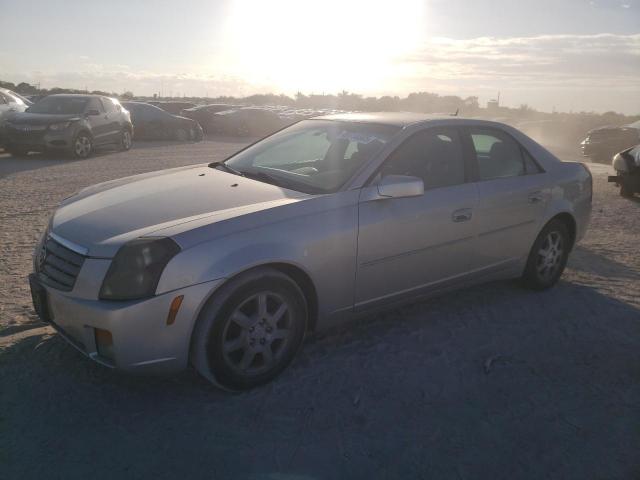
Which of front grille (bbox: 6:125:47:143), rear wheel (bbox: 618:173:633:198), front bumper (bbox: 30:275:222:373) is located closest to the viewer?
front bumper (bbox: 30:275:222:373)

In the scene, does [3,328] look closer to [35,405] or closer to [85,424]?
[35,405]

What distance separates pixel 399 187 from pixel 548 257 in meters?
2.19

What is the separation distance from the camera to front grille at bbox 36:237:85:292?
3.06m

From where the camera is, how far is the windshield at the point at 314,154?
3.84 meters

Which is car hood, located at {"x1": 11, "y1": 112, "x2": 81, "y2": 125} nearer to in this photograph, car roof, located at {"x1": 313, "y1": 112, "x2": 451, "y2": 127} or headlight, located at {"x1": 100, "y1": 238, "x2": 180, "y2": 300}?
car roof, located at {"x1": 313, "y1": 112, "x2": 451, "y2": 127}

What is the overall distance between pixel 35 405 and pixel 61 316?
486 millimetres

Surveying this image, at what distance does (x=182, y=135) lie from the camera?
68.8 ft

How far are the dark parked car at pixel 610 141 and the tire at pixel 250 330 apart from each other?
18.9m

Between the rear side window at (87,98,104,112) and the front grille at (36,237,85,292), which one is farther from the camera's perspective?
the rear side window at (87,98,104,112)

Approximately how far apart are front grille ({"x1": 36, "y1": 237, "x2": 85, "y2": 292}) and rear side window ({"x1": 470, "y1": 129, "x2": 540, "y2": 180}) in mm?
2957

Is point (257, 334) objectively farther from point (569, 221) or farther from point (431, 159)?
point (569, 221)

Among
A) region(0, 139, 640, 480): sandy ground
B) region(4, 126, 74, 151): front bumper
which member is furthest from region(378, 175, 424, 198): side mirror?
region(4, 126, 74, 151): front bumper

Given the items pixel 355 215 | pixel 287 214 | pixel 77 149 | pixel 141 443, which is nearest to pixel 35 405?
pixel 141 443

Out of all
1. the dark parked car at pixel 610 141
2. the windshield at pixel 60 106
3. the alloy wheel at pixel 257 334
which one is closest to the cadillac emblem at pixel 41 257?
the alloy wheel at pixel 257 334
